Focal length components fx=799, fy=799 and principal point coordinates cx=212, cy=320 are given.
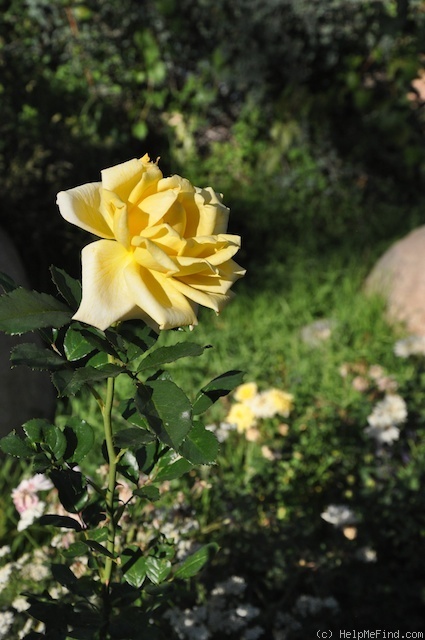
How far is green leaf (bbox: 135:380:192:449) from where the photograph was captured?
952 millimetres

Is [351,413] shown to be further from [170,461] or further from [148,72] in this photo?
[148,72]

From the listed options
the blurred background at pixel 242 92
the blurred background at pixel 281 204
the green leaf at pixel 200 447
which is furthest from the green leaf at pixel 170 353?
the blurred background at pixel 242 92

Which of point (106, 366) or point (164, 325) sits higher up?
point (164, 325)

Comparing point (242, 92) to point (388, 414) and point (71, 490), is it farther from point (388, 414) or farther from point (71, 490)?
point (71, 490)

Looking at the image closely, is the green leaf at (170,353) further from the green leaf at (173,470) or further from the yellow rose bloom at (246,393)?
the yellow rose bloom at (246,393)

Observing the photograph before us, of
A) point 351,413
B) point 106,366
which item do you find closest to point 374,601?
point 351,413

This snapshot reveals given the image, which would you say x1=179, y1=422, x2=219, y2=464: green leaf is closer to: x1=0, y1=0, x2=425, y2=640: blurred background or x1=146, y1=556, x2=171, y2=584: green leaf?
x1=146, y1=556, x2=171, y2=584: green leaf

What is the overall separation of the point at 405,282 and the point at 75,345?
10.1 ft

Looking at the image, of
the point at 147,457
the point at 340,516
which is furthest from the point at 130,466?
the point at 340,516

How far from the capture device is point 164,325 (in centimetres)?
90

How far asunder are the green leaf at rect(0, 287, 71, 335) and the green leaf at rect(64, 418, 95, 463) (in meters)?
0.26

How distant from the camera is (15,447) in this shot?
1134 mm

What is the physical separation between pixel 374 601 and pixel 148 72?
4535 mm

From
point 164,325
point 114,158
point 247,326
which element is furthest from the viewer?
point 114,158
